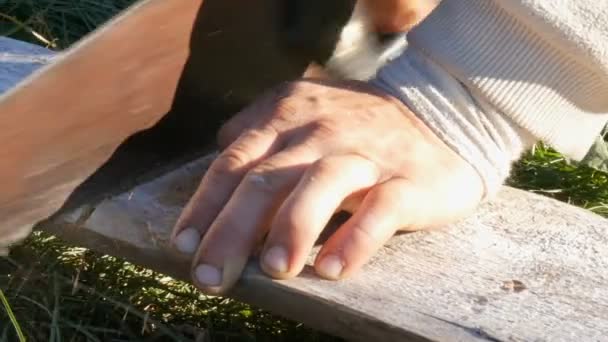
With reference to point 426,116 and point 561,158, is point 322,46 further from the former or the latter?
point 561,158

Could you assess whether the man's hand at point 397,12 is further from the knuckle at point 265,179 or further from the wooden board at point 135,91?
the knuckle at point 265,179

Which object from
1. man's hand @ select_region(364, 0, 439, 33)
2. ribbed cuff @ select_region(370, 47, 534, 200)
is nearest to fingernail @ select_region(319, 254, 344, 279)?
ribbed cuff @ select_region(370, 47, 534, 200)

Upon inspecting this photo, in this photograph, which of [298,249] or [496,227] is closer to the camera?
[298,249]

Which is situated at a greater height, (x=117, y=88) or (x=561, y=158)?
(x=117, y=88)

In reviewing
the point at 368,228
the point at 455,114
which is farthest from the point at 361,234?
the point at 455,114

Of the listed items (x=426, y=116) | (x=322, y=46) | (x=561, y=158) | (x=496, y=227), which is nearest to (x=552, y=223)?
(x=496, y=227)

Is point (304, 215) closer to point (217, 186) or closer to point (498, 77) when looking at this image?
point (217, 186)

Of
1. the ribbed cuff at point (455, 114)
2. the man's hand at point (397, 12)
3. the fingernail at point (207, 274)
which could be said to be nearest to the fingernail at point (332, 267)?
the fingernail at point (207, 274)
